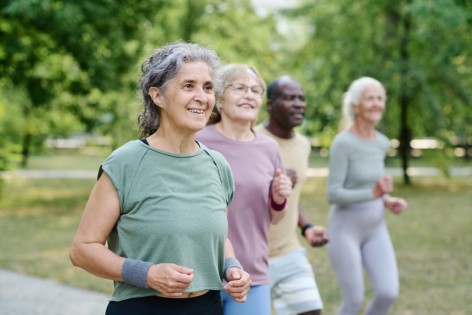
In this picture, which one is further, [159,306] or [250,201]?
[250,201]

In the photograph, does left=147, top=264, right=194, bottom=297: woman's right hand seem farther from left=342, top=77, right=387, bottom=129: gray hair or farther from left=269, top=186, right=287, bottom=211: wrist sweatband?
left=342, top=77, right=387, bottom=129: gray hair

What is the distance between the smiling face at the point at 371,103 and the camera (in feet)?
18.3

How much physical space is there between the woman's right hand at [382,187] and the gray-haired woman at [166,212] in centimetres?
266

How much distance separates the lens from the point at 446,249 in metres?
11.4

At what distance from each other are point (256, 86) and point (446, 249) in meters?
8.06

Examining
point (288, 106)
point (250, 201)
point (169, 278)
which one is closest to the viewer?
point (169, 278)

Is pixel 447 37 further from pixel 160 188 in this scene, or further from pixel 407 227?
pixel 160 188

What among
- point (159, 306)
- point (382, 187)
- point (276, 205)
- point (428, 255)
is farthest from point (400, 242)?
point (159, 306)

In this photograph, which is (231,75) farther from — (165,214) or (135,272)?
(135,272)

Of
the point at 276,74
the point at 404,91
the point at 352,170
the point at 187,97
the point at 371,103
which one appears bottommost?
the point at 404,91

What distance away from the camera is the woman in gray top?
540 cm

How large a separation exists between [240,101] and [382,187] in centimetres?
172

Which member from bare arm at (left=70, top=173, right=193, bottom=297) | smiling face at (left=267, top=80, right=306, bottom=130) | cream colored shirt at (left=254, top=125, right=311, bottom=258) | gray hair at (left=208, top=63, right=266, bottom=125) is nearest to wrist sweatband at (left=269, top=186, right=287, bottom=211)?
gray hair at (left=208, top=63, right=266, bottom=125)

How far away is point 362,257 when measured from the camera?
5.57 metres
